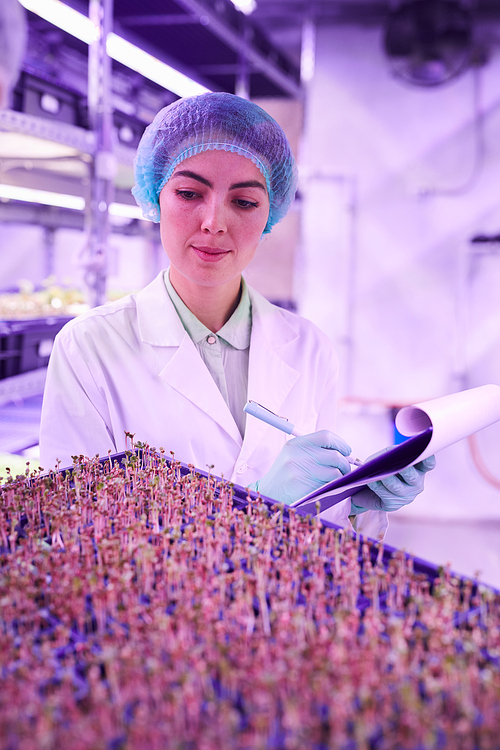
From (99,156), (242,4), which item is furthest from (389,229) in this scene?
(99,156)

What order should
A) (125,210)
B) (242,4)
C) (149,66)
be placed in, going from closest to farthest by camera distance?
(242,4)
(149,66)
(125,210)

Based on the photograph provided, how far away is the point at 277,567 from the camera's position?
63 cm

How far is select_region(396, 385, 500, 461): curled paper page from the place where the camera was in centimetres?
84

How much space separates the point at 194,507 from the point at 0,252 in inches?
124

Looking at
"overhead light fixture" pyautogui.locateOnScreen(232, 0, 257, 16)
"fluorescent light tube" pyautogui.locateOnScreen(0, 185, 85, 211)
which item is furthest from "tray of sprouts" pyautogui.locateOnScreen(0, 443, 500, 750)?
"overhead light fixture" pyautogui.locateOnScreen(232, 0, 257, 16)

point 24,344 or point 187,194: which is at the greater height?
point 187,194

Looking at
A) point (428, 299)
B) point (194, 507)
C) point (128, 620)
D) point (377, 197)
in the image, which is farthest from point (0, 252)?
point (128, 620)

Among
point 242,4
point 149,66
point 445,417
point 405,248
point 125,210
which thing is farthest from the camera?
point 405,248

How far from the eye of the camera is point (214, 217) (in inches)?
50.7

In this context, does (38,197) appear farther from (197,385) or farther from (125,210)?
(197,385)

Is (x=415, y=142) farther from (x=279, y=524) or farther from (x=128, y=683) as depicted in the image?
(x=128, y=683)

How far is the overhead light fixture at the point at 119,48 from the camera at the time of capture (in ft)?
6.36

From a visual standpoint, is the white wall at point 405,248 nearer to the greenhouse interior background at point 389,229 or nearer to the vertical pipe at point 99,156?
the greenhouse interior background at point 389,229

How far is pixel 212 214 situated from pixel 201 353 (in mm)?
380
